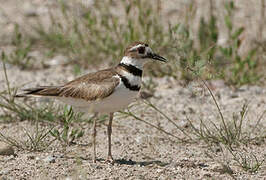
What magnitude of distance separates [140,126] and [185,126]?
46 cm

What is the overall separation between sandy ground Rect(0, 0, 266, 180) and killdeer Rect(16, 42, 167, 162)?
0.32 meters

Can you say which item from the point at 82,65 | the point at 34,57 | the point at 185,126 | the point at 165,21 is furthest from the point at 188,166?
the point at 165,21

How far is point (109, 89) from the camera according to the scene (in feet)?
13.8

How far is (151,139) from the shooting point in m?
5.07

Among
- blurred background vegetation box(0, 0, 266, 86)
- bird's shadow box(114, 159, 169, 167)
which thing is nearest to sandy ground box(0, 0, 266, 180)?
bird's shadow box(114, 159, 169, 167)

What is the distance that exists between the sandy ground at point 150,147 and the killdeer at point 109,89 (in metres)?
0.32

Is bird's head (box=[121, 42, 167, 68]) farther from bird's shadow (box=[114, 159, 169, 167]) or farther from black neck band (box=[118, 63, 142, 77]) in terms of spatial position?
bird's shadow (box=[114, 159, 169, 167])

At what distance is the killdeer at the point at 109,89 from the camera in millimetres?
4215

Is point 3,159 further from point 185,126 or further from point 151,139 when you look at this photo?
point 185,126

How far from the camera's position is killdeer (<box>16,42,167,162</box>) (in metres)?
4.21

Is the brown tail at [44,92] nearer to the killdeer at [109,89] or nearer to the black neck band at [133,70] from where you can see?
the killdeer at [109,89]

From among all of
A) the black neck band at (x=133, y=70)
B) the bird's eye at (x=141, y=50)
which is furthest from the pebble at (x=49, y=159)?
the bird's eye at (x=141, y=50)

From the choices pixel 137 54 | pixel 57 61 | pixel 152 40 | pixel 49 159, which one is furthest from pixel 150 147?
pixel 57 61

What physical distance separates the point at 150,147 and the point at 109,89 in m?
0.83
